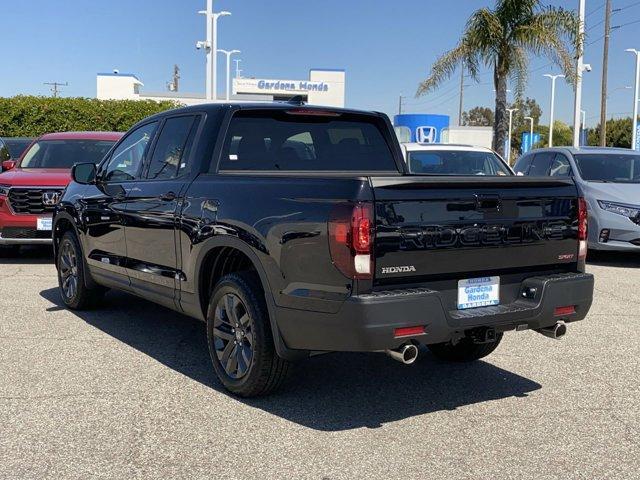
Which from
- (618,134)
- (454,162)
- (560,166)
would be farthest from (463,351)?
(618,134)

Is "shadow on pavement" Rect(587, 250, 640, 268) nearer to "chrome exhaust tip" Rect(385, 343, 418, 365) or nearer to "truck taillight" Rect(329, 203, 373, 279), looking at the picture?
"chrome exhaust tip" Rect(385, 343, 418, 365)

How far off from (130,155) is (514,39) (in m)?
16.5

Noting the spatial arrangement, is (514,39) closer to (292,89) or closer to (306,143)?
(306,143)

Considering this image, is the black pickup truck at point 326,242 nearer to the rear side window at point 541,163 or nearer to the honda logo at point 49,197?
the honda logo at point 49,197

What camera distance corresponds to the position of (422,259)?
3.93m

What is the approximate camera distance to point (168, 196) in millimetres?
5227

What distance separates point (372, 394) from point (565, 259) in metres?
1.49

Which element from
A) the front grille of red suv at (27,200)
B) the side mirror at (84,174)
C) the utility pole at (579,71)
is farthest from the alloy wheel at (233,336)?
the utility pole at (579,71)

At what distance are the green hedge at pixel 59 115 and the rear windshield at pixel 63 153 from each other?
18495 mm

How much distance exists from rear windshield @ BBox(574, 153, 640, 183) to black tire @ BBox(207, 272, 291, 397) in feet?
27.6

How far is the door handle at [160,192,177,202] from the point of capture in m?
5.16

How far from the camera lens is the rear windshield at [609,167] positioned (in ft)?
38.3

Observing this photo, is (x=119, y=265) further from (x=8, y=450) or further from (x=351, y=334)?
(x=351, y=334)

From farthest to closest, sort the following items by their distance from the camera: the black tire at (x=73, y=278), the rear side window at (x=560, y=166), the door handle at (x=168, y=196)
→ the rear side window at (x=560, y=166) < the black tire at (x=73, y=278) < the door handle at (x=168, y=196)
